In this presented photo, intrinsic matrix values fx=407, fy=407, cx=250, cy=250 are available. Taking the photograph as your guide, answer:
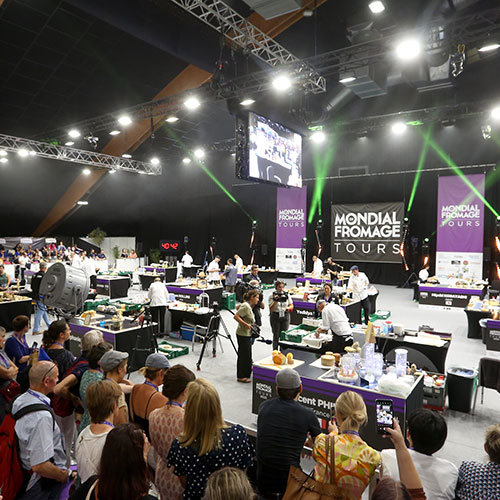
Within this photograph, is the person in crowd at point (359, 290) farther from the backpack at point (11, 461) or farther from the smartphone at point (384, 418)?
the backpack at point (11, 461)

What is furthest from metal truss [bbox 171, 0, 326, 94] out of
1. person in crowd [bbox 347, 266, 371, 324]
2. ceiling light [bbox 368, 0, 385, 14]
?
person in crowd [bbox 347, 266, 371, 324]

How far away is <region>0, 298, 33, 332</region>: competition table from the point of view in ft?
27.7

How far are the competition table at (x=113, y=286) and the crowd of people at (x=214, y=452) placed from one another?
1077 cm

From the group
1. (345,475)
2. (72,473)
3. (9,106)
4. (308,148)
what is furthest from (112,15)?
(308,148)

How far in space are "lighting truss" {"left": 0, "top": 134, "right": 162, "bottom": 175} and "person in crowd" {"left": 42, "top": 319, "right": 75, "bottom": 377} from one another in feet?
38.4

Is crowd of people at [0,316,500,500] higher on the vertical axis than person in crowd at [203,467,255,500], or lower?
lower

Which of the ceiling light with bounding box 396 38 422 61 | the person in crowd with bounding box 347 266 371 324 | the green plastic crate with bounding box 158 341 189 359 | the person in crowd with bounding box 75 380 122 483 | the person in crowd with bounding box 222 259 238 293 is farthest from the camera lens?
the person in crowd with bounding box 222 259 238 293

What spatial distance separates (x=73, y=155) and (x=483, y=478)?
16.0m

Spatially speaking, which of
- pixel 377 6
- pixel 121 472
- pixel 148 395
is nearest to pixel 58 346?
pixel 148 395

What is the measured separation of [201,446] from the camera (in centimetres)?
198

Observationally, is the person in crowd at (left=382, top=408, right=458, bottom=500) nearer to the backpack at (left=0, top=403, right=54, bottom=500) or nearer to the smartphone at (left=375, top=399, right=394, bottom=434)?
the smartphone at (left=375, top=399, right=394, bottom=434)

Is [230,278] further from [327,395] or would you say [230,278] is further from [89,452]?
[89,452]

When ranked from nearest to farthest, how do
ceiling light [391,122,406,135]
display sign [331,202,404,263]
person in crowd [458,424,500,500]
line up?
1. person in crowd [458,424,500,500]
2. ceiling light [391,122,406,135]
3. display sign [331,202,404,263]

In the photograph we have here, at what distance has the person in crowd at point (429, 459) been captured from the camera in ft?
6.89
